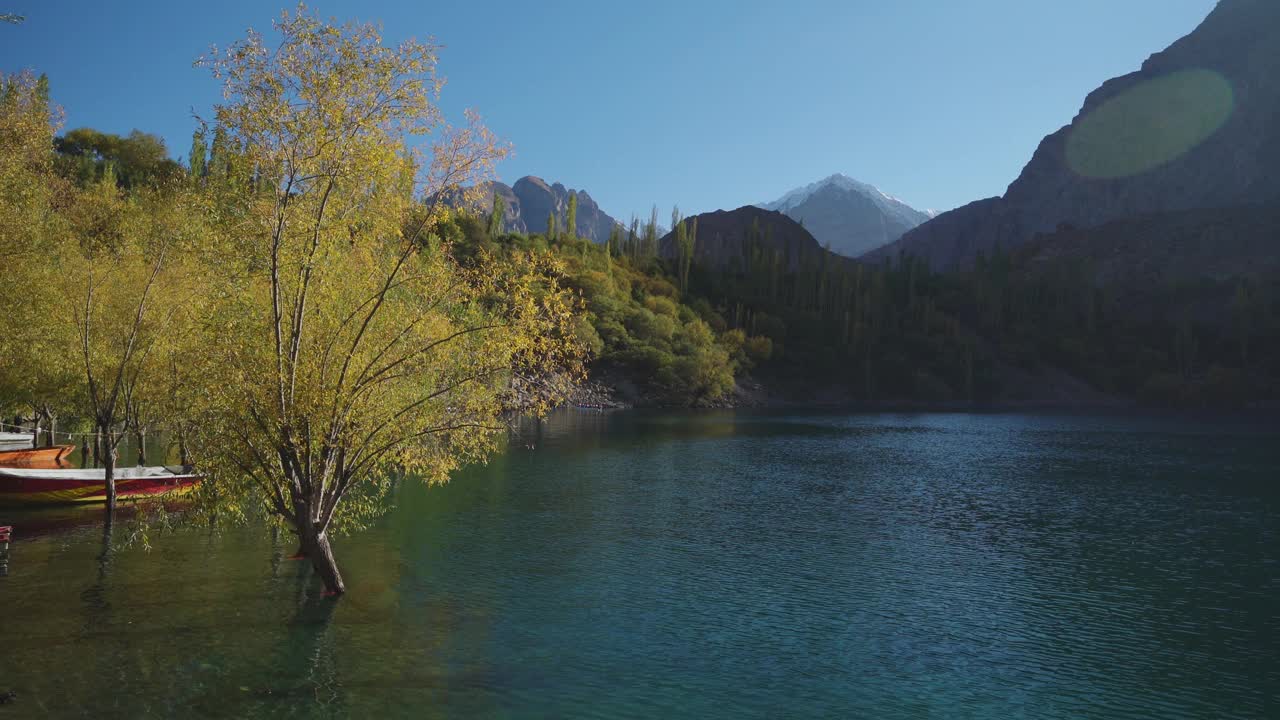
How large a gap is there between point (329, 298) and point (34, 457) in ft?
89.0

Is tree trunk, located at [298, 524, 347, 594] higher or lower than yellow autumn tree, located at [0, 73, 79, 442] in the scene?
lower

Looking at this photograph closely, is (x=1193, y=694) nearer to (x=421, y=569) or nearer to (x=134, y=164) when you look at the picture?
(x=421, y=569)

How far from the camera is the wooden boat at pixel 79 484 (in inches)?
1233

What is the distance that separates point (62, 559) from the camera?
83.8ft

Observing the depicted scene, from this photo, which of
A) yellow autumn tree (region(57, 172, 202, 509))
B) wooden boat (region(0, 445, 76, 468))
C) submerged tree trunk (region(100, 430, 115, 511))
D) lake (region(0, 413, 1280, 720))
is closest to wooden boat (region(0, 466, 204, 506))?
lake (region(0, 413, 1280, 720))

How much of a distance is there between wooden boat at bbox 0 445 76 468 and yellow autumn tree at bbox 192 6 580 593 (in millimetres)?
22573

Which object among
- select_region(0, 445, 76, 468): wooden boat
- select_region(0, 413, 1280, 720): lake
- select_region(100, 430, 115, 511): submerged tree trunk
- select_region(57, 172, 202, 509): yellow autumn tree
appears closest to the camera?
select_region(0, 413, 1280, 720): lake

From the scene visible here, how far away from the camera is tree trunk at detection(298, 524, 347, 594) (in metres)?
19.5

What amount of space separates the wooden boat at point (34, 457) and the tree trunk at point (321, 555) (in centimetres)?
2159

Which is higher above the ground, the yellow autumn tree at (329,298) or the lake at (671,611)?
the yellow autumn tree at (329,298)

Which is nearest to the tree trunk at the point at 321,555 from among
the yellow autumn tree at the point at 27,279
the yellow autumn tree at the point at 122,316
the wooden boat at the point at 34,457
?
the yellow autumn tree at the point at 122,316

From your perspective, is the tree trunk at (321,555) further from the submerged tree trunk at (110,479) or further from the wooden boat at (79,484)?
the submerged tree trunk at (110,479)

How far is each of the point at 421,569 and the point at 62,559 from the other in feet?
37.8

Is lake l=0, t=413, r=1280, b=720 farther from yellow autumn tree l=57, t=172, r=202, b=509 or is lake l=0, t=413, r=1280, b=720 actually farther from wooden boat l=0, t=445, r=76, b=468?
wooden boat l=0, t=445, r=76, b=468
